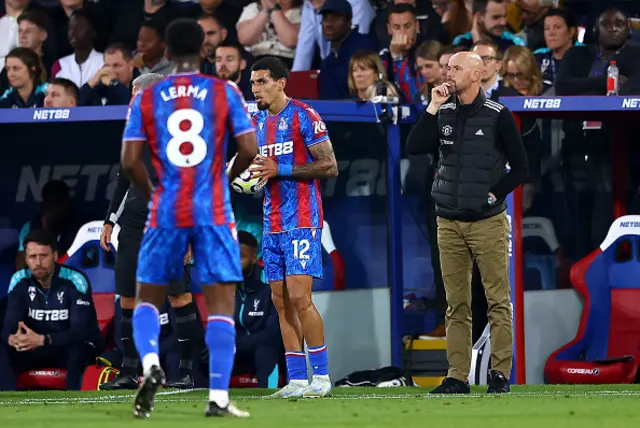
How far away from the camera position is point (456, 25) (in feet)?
42.6

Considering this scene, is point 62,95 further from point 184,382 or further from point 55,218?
point 184,382

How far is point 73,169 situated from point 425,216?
121 inches

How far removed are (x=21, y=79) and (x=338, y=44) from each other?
286cm

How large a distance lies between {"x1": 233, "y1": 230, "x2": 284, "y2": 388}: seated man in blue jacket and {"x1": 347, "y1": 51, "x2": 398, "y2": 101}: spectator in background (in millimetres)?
1472

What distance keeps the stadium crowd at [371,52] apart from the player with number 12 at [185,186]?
3.90m

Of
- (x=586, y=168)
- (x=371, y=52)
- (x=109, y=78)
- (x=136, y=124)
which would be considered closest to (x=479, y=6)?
(x=371, y=52)

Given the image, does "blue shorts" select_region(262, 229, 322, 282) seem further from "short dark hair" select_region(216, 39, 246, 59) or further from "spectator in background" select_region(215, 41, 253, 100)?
"short dark hair" select_region(216, 39, 246, 59)

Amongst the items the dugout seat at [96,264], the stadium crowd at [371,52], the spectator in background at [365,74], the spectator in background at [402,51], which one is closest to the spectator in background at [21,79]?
the stadium crowd at [371,52]

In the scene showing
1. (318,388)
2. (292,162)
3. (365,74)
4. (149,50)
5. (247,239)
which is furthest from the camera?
(149,50)

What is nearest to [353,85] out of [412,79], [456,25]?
[412,79]

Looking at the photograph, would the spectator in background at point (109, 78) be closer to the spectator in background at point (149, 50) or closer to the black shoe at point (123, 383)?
the spectator in background at point (149, 50)

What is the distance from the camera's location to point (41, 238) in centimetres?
1165

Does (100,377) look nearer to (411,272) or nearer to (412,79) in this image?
(411,272)

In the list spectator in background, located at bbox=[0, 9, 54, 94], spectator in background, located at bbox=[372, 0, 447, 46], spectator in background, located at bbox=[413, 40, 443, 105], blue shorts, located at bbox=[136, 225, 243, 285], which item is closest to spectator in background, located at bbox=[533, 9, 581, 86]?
spectator in background, located at bbox=[413, 40, 443, 105]
